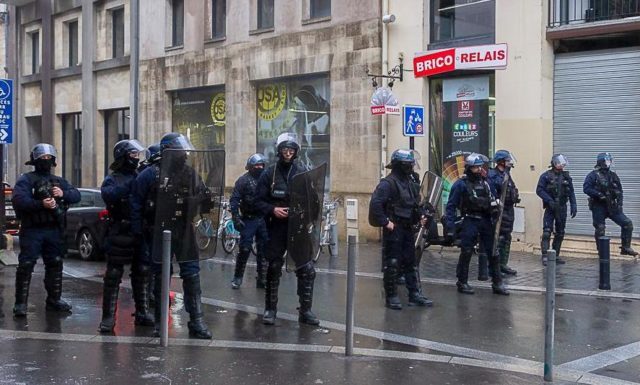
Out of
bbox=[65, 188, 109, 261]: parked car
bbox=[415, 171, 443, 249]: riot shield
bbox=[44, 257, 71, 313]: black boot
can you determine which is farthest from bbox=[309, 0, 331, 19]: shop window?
bbox=[44, 257, 71, 313]: black boot

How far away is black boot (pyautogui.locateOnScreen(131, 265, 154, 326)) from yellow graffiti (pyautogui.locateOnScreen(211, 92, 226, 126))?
14.7m

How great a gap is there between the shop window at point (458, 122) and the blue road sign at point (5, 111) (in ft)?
28.4

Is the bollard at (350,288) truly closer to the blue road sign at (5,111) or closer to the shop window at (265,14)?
the blue road sign at (5,111)

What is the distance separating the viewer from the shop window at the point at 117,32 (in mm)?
27078

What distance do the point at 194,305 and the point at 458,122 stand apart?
1056 cm

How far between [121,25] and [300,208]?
69.1ft

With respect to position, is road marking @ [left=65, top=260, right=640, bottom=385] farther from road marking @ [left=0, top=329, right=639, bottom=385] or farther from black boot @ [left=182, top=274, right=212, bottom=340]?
black boot @ [left=182, top=274, right=212, bottom=340]

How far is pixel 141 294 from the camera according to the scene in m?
8.29

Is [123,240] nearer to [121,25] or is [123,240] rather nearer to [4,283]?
[4,283]

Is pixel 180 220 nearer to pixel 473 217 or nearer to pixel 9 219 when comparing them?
pixel 473 217

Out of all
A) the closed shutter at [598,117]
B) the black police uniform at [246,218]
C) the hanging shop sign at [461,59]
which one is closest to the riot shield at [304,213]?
the black police uniform at [246,218]

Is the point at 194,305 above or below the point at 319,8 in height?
below

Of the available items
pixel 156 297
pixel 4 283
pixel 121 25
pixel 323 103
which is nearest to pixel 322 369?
pixel 156 297

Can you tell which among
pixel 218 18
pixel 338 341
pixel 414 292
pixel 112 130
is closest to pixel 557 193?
pixel 414 292
